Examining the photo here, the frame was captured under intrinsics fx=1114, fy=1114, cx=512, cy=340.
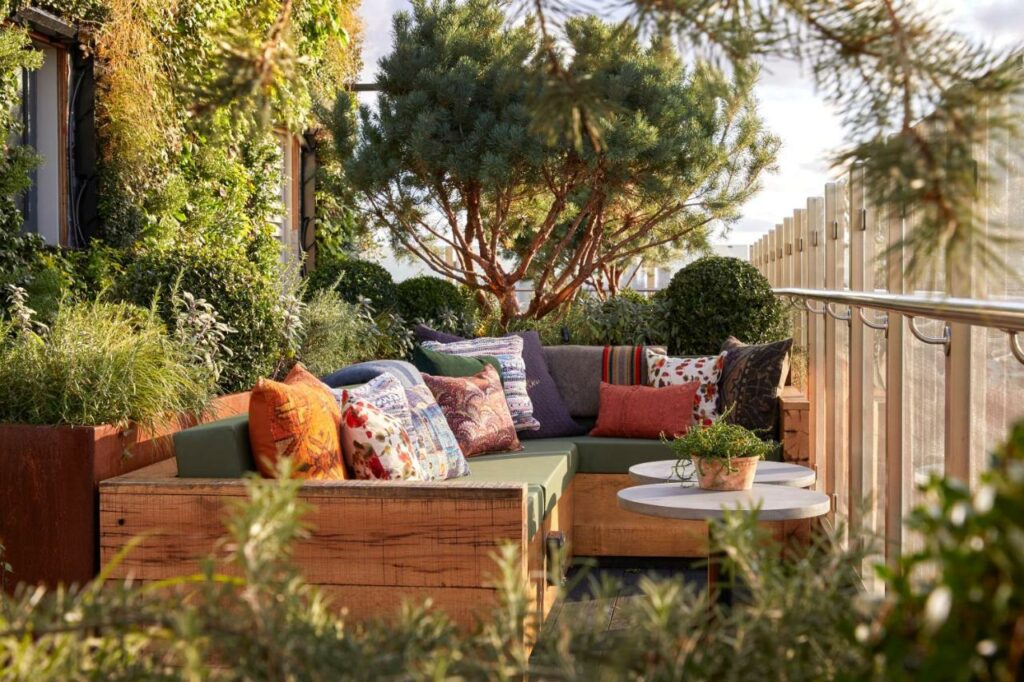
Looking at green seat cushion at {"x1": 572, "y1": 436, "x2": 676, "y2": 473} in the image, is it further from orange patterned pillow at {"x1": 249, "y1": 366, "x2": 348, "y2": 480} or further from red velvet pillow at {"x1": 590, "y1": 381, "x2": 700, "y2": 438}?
orange patterned pillow at {"x1": 249, "y1": 366, "x2": 348, "y2": 480}

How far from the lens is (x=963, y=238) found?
2.92 ft

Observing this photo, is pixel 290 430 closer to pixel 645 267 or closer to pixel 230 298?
pixel 230 298

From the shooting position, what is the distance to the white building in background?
11.9 meters

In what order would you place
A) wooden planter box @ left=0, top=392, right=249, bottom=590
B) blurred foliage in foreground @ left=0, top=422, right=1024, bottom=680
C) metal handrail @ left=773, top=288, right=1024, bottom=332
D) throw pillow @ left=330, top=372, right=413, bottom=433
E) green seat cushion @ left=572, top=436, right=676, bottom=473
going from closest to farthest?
blurred foliage in foreground @ left=0, top=422, right=1024, bottom=680
metal handrail @ left=773, top=288, right=1024, bottom=332
wooden planter box @ left=0, top=392, right=249, bottom=590
throw pillow @ left=330, top=372, right=413, bottom=433
green seat cushion @ left=572, top=436, right=676, bottom=473

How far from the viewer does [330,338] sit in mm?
6445

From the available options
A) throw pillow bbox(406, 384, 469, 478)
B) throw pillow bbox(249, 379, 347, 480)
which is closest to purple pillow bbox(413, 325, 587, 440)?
throw pillow bbox(406, 384, 469, 478)

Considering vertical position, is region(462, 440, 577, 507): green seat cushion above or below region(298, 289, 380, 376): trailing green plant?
below

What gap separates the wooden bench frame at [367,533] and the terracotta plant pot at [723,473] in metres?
0.73

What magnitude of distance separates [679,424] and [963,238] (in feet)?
14.1

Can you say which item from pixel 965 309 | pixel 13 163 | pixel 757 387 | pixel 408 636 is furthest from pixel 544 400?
pixel 408 636

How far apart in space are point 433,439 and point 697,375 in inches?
68.5

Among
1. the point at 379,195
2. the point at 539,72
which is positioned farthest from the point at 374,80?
the point at 539,72

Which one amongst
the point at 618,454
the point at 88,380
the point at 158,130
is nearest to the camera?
the point at 88,380

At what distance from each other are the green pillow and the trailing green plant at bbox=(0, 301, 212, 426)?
5.51 feet
